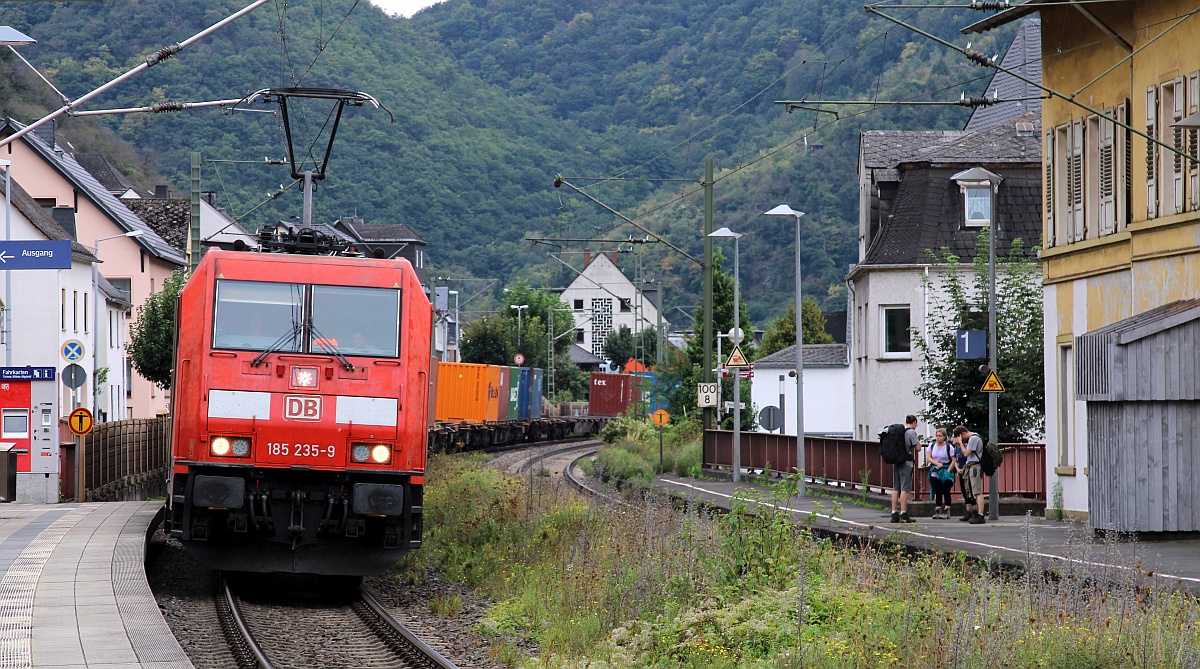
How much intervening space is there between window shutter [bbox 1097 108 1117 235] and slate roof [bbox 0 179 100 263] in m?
32.6

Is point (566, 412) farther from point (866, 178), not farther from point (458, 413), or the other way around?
point (866, 178)

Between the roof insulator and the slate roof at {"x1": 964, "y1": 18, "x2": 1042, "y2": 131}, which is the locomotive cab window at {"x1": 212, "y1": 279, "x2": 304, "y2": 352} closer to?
the roof insulator

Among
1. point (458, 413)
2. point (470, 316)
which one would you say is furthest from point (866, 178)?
point (470, 316)

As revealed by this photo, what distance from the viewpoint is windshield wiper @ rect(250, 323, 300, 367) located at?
45.7 feet

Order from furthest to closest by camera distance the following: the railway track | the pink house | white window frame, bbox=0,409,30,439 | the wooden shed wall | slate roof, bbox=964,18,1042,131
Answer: the pink house → slate roof, bbox=964,18,1042,131 → white window frame, bbox=0,409,30,439 → the wooden shed wall → the railway track

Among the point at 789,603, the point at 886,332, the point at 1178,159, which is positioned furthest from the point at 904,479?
the point at 886,332

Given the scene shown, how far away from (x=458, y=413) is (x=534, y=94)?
5674 centimetres

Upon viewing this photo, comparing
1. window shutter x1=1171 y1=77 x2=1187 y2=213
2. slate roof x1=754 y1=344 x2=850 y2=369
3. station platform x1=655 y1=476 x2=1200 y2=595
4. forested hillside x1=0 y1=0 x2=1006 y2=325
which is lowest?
station platform x1=655 y1=476 x2=1200 y2=595

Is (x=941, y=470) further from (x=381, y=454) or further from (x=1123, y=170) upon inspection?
(x=381, y=454)

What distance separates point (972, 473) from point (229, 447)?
1339 cm

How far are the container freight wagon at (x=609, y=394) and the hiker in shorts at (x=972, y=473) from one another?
153 ft

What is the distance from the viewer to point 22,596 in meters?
12.3

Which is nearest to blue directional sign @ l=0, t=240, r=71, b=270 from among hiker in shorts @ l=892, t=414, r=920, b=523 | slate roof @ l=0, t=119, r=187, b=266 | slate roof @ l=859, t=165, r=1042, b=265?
hiker in shorts @ l=892, t=414, r=920, b=523

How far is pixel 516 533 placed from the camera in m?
18.3
